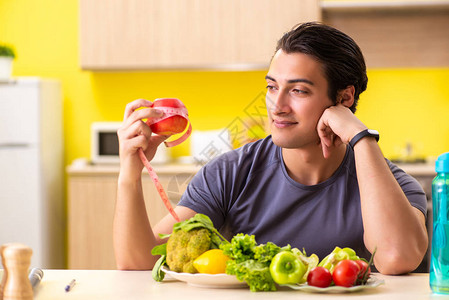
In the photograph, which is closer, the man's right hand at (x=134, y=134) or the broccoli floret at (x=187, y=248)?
the broccoli floret at (x=187, y=248)

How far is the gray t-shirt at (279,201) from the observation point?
1.76 metres

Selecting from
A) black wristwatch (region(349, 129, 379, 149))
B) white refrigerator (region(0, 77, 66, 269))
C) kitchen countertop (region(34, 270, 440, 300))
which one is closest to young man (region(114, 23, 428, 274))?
black wristwatch (region(349, 129, 379, 149))

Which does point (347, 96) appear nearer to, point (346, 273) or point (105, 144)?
point (346, 273)

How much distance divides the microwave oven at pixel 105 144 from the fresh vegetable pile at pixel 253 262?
9.08 feet

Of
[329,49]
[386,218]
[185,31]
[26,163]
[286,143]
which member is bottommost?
[26,163]

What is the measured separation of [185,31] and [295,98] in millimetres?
2393

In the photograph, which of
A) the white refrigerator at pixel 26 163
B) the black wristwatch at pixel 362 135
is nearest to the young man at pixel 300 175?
the black wristwatch at pixel 362 135

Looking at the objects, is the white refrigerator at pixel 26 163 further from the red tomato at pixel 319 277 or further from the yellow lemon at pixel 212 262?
the red tomato at pixel 319 277

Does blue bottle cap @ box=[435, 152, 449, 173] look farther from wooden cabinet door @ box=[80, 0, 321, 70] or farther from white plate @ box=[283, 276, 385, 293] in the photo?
wooden cabinet door @ box=[80, 0, 321, 70]

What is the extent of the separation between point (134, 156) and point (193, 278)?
44 cm

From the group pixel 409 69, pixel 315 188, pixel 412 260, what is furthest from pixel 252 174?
pixel 409 69

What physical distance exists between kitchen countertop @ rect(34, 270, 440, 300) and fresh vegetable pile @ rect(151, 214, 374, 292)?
30 mm

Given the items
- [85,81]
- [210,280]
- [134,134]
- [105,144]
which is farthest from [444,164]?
[85,81]

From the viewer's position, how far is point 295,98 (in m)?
1.77
